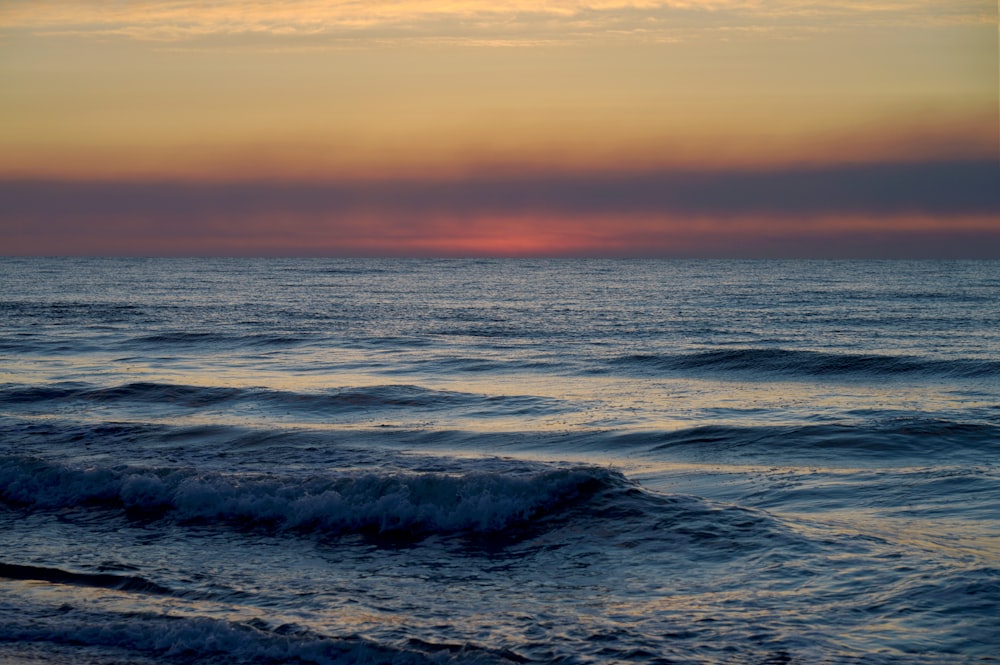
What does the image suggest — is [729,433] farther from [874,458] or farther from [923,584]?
[923,584]

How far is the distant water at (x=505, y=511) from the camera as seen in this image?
7301 mm

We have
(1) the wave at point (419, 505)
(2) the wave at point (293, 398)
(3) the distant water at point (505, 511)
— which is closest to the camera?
(3) the distant water at point (505, 511)

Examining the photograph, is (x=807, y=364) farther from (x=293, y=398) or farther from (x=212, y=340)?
(x=212, y=340)

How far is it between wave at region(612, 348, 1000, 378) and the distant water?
0.19 meters

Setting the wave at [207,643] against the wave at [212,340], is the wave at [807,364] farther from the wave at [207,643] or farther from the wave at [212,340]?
the wave at [207,643]

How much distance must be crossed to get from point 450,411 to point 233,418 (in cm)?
469

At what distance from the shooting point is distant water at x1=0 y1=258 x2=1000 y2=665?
730 centimetres

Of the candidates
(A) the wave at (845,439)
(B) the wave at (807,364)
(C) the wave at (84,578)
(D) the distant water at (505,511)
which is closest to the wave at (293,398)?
(D) the distant water at (505,511)

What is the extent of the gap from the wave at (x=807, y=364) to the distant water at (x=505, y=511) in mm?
191

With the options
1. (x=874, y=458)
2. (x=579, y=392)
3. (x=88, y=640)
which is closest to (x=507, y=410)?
(x=579, y=392)

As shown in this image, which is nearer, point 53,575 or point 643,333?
point 53,575

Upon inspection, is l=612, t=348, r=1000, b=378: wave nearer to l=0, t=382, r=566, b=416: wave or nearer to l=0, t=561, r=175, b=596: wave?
l=0, t=382, r=566, b=416: wave

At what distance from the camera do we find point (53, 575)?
888cm

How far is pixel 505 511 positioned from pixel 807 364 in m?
17.4
